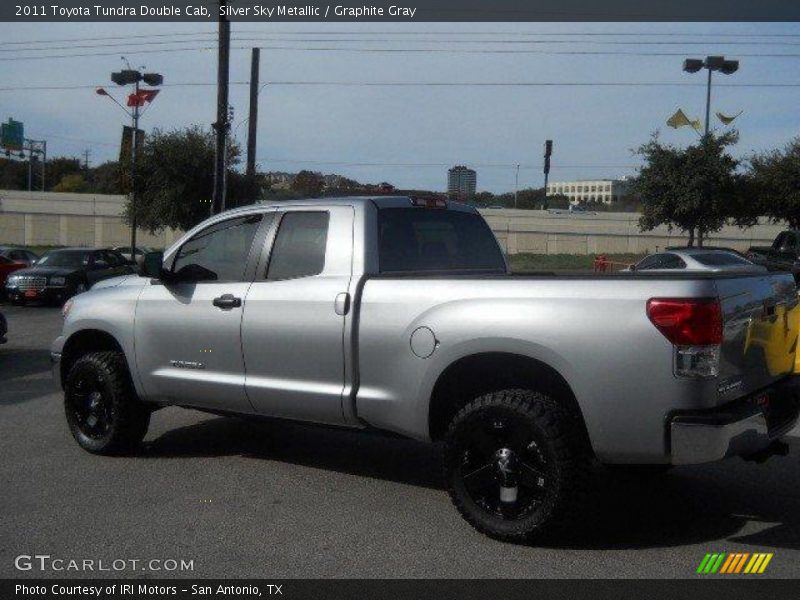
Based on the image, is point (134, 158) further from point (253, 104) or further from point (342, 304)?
point (342, 304)

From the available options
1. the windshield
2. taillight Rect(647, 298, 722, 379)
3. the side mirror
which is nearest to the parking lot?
taillight Rect(647, 298, 722, 379)

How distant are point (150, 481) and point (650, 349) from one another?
3.63 metres

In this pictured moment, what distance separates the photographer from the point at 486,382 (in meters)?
5.27

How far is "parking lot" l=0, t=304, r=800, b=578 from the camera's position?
4.70m

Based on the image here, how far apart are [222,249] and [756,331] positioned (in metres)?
3.65

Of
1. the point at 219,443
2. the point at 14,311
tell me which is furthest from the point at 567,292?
the point at 14,311

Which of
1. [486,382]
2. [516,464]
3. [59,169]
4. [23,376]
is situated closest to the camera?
[516,464]

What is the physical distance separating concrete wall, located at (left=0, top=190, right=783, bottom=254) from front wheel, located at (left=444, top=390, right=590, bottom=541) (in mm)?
51161

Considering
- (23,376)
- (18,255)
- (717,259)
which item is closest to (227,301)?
(23,376)

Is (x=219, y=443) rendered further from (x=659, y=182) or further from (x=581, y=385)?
(x=659, y=182)

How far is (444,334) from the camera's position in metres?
5.08

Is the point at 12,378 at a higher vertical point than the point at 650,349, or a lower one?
lower

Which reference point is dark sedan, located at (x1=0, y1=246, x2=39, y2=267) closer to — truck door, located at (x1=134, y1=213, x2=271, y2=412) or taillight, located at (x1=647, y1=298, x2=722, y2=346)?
truck door, located at (x1=134, y1=213, x2=271, y2=412)
